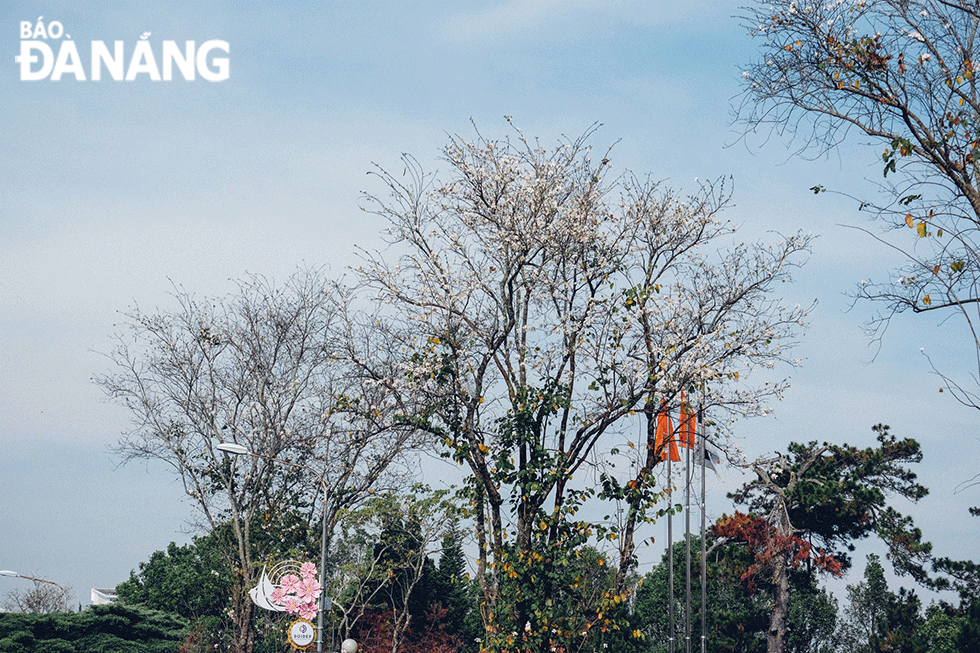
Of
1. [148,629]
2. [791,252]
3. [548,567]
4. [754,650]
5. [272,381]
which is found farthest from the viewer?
[754,650]

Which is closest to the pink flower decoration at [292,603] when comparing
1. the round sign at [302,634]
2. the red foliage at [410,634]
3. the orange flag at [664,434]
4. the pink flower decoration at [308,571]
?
the pink flower decoration at [308,571]

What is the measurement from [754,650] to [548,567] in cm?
3193

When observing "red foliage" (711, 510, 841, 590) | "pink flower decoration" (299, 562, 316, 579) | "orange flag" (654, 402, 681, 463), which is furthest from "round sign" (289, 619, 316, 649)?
"red foliage" (711, 510, 841, 590)

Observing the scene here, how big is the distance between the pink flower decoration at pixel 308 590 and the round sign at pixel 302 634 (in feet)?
8.86

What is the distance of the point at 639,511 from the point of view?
1862cm

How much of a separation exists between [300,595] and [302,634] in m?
3.04

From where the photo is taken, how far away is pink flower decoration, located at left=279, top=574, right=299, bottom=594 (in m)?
25.8

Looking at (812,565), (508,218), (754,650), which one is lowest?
(754,650)

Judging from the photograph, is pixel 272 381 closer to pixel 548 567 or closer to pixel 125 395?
pixel 125 395

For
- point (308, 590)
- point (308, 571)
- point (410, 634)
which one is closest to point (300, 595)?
point (308, 590)

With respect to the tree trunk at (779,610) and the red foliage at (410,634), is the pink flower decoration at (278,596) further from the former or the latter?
the tree trunk at (779,610)

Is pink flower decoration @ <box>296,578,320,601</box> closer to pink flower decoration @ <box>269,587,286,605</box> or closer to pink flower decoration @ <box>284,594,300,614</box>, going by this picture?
pink flower decoration @ <box>284,594,300,614</box>

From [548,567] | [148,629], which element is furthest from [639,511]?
[148,629]

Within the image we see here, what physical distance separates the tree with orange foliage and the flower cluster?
23509 millimetres
